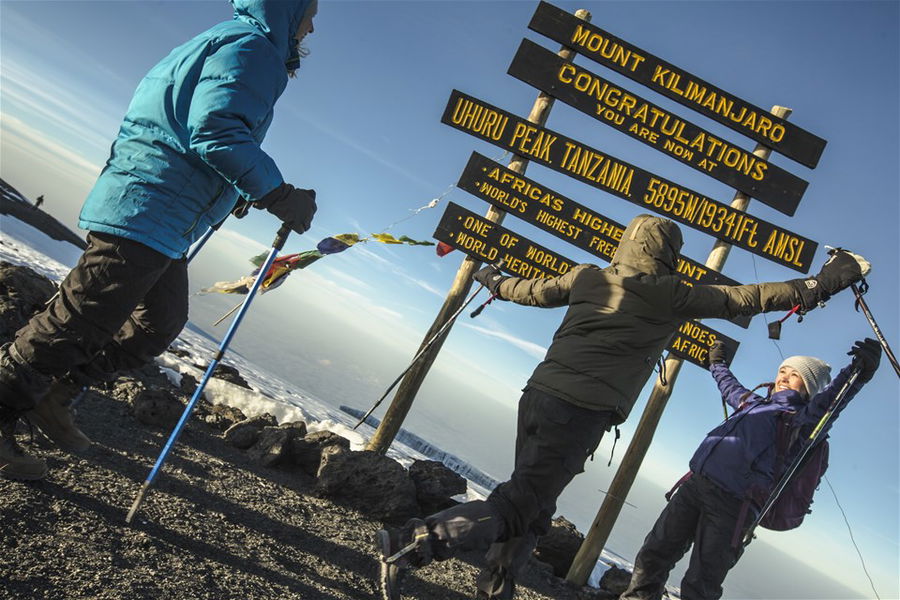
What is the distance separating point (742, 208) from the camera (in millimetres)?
6648

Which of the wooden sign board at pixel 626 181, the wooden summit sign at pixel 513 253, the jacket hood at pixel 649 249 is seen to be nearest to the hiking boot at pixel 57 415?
the jacket hood at pixel 649 249

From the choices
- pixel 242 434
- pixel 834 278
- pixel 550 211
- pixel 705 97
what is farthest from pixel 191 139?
pixel 705 97

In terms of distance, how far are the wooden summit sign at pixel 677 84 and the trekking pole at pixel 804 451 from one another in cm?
417

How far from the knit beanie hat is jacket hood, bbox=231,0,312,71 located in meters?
3.90

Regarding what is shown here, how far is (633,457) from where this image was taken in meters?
6.08

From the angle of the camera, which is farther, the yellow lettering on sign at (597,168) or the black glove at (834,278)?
the yellow lettering on sign at (597,168)

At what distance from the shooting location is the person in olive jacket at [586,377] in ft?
9.14

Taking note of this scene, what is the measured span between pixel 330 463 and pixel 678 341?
166 inches

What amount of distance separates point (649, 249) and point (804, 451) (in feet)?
6.12

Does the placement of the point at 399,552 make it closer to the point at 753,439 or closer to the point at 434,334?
the point at 753,439

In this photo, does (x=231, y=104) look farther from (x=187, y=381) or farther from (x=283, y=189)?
(x=187, y=381)

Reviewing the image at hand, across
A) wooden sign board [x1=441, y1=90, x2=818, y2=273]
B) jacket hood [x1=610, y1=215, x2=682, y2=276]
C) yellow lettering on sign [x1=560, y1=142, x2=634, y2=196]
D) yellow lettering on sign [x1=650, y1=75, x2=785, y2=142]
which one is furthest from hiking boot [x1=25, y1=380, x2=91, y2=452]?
yellow lettering on sign [x1=650, y1=75, x2=785, y2=142]

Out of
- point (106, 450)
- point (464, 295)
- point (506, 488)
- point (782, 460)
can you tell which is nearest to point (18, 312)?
point (106, 450)

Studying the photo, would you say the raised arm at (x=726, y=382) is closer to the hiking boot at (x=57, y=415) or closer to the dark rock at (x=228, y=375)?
the hiking boot at (x=57, y=415)
